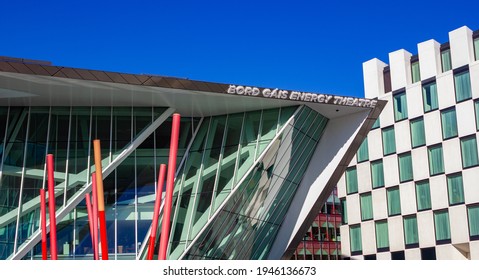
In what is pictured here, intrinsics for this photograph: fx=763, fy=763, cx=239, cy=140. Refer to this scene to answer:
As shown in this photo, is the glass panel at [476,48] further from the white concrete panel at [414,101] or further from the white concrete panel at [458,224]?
the white concrete panel at [458,224]

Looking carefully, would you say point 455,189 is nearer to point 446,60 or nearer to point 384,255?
point 384,255

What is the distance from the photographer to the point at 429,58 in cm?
6144

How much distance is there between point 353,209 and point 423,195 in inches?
342

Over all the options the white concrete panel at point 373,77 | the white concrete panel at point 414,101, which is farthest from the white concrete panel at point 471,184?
the white concrete panel at point 373,77

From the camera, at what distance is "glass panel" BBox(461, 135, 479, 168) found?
57.6 m

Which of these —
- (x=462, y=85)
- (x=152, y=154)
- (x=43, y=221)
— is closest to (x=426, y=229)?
(x=462, y=85)

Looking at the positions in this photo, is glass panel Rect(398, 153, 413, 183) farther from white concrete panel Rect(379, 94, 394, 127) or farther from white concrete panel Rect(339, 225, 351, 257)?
white concrete panel Rect(339, 225, 351, 257)

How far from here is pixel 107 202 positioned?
35469mm

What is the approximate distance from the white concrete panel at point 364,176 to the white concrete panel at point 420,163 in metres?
5.59

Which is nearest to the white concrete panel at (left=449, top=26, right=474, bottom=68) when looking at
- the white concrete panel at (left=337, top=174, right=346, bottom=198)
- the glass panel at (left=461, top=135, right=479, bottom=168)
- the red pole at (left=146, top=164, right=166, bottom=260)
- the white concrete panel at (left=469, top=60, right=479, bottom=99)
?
the white concrete panel at (left=469, top=60, right=479, bottom=99)
